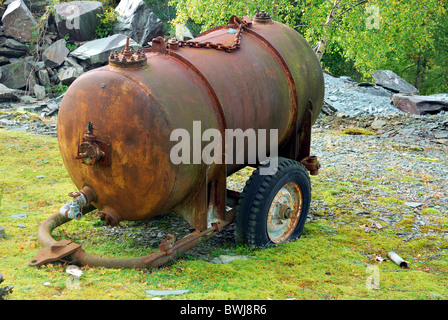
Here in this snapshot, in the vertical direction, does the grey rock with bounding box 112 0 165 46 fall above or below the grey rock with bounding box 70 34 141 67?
above

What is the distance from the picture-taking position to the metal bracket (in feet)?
14.7

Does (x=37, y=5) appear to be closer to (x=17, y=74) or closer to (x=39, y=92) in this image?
(x=17, y=74)

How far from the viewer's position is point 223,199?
199 inches

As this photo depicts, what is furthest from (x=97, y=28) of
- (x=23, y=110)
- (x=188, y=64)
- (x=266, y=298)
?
(x=266, y=298)

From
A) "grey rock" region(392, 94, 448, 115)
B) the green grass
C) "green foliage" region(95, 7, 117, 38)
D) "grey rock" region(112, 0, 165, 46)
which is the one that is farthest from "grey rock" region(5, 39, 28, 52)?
"grey rock" region(392, 94, 448, 115)

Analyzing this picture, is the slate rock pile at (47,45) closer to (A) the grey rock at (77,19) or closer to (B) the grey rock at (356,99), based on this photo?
(A) the grey rock at (77,19)

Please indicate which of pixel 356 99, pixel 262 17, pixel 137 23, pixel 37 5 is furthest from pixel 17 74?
pixel 262 17

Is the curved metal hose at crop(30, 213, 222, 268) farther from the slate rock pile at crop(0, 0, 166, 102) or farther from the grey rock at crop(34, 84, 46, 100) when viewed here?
the slate rock pile at crop(0, 0, 166, 102)

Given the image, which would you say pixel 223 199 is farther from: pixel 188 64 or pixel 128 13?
pixel 128 13

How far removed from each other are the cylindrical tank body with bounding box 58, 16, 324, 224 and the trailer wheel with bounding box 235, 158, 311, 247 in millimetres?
393

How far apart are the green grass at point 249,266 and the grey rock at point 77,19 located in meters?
10.2

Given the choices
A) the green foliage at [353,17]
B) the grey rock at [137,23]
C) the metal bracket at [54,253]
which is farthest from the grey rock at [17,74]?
the metal bracket at [54,253]

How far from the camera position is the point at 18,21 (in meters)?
15.4

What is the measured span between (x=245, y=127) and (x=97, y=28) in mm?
13453
